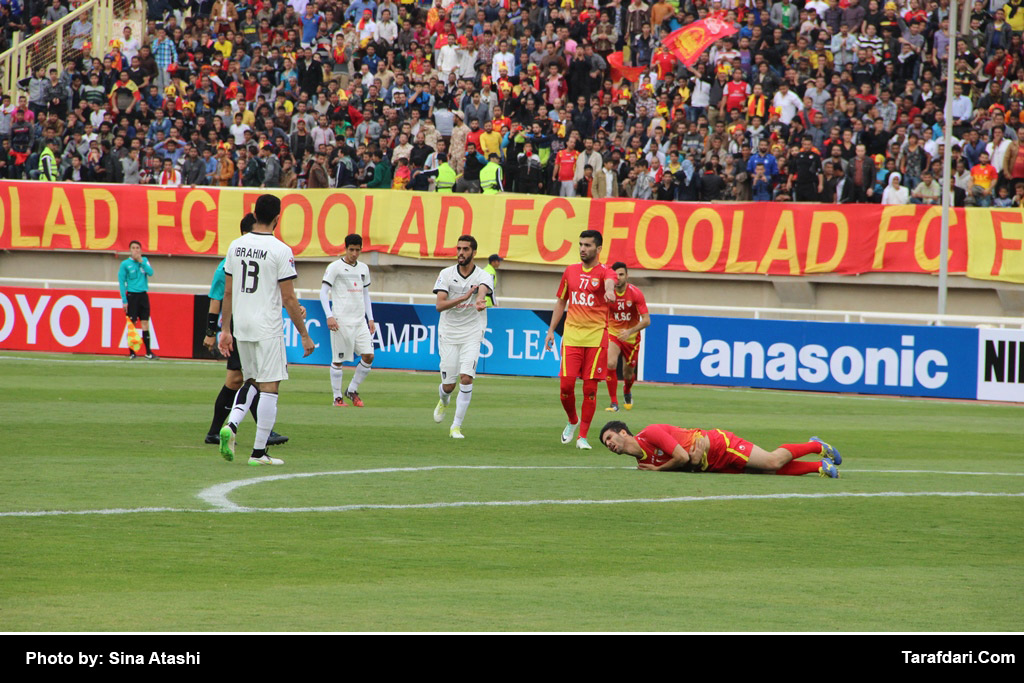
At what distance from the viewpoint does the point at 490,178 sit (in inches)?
1096

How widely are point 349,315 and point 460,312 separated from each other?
4.13 m

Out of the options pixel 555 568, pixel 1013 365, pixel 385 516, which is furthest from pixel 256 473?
pixel 1013 365

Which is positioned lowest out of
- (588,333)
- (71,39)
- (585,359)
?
(585,359)

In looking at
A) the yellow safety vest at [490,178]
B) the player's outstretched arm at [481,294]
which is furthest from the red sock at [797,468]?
the yellow safety vest at [490,178]

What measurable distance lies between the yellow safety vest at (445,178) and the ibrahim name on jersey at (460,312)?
13.0 meters

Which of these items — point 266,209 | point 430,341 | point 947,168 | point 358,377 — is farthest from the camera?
point 430,341

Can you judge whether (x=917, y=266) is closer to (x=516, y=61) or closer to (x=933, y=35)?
(x=933, y=35)

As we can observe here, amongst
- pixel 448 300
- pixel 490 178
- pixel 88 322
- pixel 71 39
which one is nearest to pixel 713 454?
pixel 448 300

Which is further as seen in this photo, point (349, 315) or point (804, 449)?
point (349, 315)

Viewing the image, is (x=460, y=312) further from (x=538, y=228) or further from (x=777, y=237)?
(x=538, y=228)

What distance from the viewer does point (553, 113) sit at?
94.5 ft

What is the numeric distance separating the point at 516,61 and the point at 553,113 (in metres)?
1.98

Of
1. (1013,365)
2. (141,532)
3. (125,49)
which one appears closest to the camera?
(141,532)

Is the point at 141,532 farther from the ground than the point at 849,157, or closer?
closer
